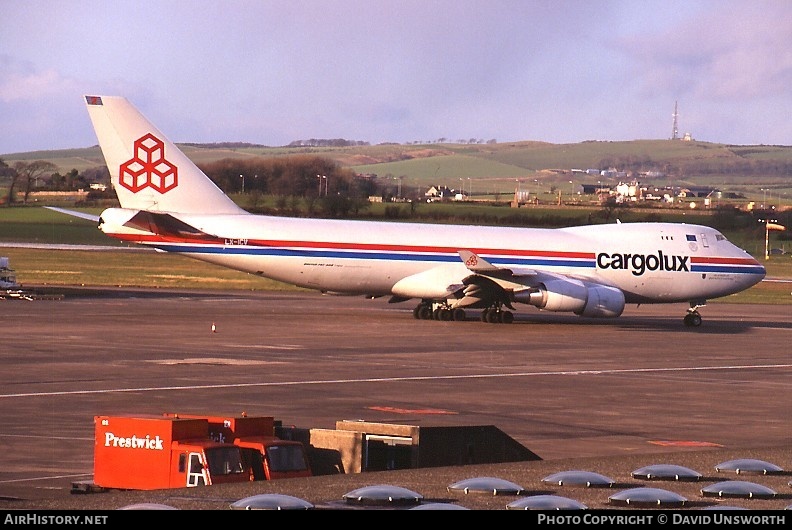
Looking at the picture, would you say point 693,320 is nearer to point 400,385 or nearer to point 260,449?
point 400,385

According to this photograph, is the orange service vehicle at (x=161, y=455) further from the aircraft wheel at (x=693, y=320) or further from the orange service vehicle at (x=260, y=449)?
the aircraft wheel at (x=693, y=320)

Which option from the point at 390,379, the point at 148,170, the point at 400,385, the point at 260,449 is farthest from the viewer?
the point at 148,170

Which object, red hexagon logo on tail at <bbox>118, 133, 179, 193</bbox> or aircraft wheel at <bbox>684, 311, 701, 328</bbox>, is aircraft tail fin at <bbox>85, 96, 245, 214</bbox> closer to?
red hexagon logo on tail at <bbox>118, 133, 179, 193</bbox>

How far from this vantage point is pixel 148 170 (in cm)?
4291

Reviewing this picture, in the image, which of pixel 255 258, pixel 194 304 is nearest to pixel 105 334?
pixel 255 258

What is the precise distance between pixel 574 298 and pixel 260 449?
3055cm

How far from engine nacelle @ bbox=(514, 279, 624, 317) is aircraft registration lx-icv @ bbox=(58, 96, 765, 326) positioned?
1.3 inches

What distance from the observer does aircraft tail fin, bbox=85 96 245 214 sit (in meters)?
42.5

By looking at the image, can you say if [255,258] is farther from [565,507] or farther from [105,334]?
[565,507]

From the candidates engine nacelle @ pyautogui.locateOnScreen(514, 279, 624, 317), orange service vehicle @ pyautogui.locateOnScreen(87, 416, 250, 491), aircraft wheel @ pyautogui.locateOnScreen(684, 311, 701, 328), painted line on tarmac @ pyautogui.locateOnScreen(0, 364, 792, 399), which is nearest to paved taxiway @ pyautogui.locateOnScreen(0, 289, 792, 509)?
painted line on tarmac @ pyautogui.locateOnScreen(0, 364, 792, 399)

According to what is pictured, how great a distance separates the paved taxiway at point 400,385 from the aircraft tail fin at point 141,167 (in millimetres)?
3689

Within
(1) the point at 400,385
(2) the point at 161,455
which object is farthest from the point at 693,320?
(2) the point at 161,455

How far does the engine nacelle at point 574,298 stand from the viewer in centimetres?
4262
